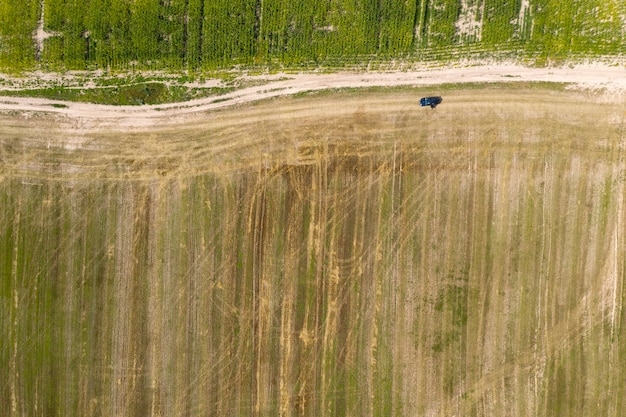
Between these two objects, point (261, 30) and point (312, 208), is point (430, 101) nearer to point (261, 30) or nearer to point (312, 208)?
point (312, 208)

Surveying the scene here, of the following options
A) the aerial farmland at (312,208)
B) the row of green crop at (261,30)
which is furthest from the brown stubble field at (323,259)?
the row of green crop at (261,30)

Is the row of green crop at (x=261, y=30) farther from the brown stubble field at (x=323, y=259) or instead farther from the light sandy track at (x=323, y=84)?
the brown stubble field at (x=323, y=259)

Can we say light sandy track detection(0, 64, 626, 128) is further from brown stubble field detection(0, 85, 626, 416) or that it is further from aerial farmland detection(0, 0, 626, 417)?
brown stubble field detection(0, 85, 626, 416)

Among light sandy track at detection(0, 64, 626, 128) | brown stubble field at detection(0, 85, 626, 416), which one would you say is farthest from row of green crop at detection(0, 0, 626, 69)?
brown stubble field at detection(0, 85, 626, 416)

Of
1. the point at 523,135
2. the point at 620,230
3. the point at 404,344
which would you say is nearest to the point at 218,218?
the point at 404,344

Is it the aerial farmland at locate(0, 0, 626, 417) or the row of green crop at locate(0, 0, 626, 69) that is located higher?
the row of green crop at locate(0, 0, 626, 69)

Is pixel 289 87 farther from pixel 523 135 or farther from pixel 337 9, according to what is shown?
pixel 523 135
